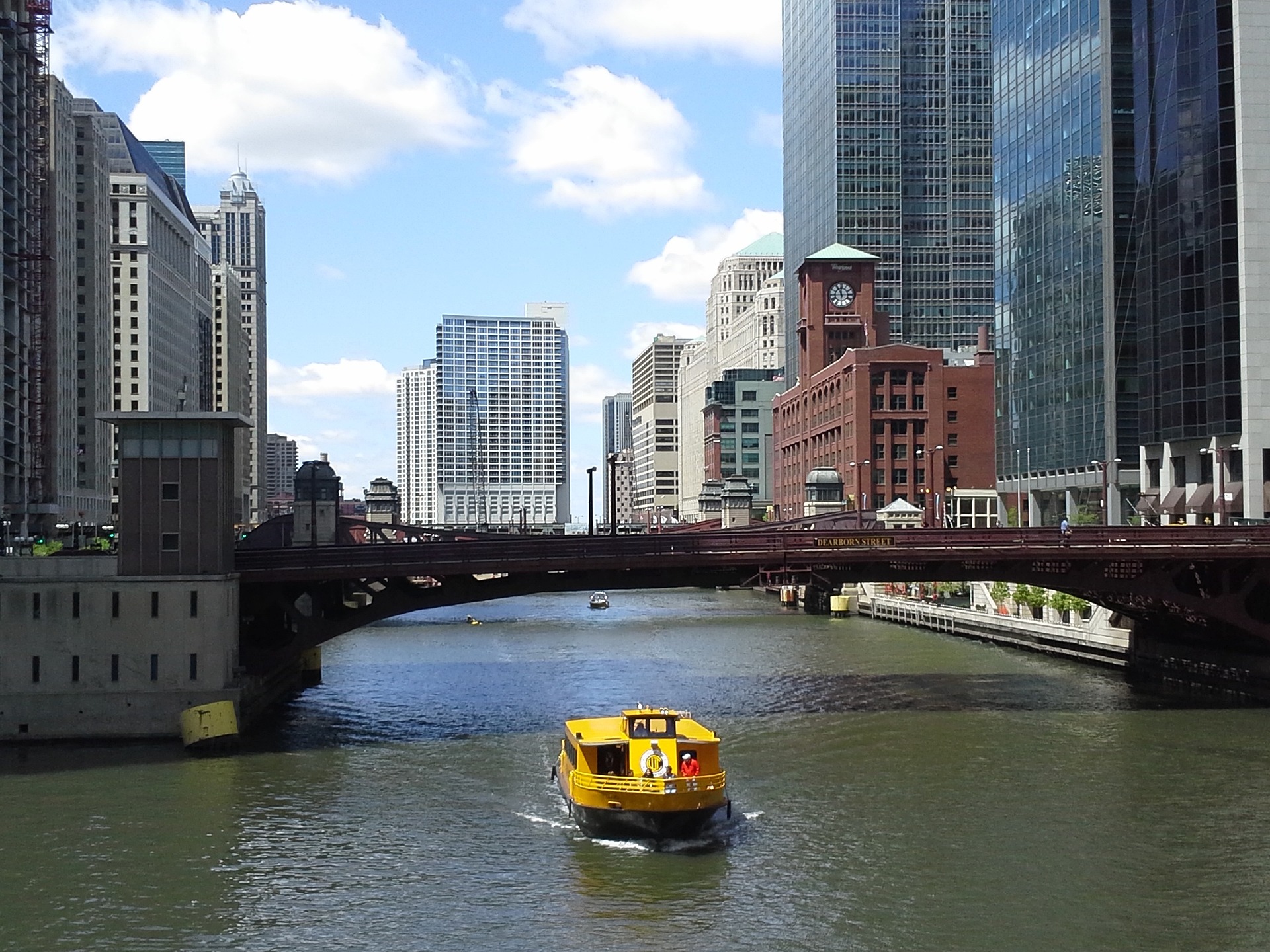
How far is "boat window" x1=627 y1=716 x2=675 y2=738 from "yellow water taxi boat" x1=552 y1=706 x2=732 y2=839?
2 cm

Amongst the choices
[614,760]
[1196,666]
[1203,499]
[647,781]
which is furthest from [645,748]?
[1203,499]

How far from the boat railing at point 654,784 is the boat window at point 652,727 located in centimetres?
198

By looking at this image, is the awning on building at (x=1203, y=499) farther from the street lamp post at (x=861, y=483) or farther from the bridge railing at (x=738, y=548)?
the street lamp post at (x=861, y=483)

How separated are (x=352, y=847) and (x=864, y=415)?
13571 centimetres

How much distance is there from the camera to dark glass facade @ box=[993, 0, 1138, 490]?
116 meters

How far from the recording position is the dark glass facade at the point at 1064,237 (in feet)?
382

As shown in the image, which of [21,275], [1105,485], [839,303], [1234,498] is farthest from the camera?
[839,303]

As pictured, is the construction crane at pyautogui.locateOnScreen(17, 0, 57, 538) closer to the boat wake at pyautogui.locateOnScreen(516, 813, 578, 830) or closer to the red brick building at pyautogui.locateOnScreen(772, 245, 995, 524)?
the red brick building at pyautogui.locateOnScreen(772, 245, 995, 524)

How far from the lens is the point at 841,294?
646 feet

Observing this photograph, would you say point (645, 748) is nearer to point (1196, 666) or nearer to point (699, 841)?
point (699, 841)

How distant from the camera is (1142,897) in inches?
1401

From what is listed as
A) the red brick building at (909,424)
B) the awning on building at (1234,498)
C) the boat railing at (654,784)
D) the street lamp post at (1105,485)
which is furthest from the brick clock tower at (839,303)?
the boat railing at (654,784)

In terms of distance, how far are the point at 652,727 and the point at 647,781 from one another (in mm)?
2905

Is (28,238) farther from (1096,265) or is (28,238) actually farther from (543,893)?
(543,893)
